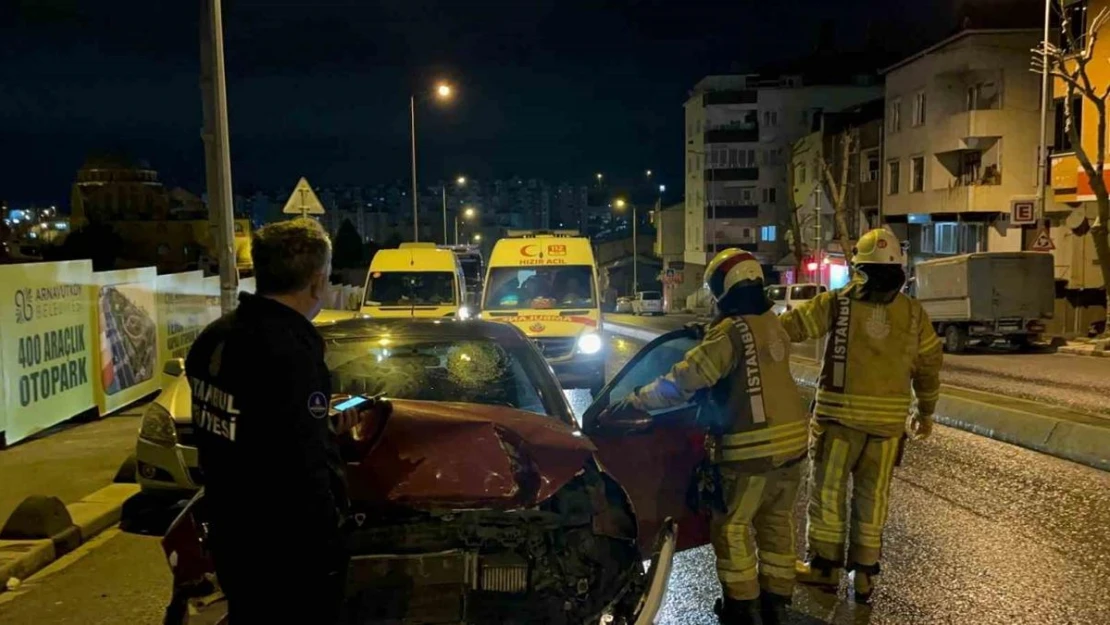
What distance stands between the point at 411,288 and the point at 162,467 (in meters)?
9.43

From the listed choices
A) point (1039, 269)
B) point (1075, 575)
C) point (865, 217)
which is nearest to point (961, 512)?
point (1075, 575)

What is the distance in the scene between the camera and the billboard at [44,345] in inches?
367

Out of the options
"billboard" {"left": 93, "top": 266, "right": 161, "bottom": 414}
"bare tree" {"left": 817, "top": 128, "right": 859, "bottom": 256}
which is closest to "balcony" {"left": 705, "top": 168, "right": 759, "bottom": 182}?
"bare tree" {"left": 817, "top": 128, "right": 859, "bottom": 256}

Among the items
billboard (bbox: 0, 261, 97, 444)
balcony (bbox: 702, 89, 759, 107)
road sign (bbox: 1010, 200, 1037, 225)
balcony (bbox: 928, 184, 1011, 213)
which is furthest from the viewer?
balcony (bbox: 702, 89, 759, 107)

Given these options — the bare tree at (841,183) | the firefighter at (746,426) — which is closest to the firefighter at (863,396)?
the firefighter at (746,426)

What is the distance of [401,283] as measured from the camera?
16.1m

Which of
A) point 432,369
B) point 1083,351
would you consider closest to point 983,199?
point 1083,351

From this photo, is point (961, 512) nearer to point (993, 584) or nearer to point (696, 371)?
point (993, 584)

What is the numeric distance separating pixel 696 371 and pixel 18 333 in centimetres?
806

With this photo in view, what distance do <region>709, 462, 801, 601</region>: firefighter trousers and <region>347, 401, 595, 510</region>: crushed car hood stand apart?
4.04ft

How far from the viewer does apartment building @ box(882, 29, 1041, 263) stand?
34.7 m

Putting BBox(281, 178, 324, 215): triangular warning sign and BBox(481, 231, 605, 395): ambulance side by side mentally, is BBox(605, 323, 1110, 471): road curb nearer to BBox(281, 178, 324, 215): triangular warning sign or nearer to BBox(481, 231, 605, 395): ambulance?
BBox(481, 231, 605, 395): ambulance

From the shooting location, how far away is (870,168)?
46.7m

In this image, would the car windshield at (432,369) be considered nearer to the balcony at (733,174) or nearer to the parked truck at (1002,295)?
the parked truck at (1002,295)
